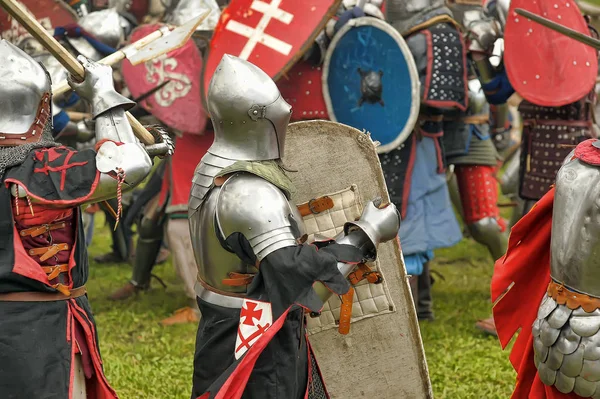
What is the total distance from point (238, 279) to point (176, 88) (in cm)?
279

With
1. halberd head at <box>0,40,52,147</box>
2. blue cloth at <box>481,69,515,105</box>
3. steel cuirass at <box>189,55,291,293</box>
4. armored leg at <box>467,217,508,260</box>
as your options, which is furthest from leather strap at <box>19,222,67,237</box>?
armored leg at <box>467,217,508,260</box>

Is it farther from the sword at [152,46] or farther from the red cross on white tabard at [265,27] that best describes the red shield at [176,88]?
the sword at [152,46]

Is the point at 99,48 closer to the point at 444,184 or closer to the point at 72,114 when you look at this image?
the point at 72,114

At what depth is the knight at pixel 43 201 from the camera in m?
2.77

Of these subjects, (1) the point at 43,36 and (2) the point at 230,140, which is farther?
(2) the point at 230,140

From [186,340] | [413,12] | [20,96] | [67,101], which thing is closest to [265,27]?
[413,12]

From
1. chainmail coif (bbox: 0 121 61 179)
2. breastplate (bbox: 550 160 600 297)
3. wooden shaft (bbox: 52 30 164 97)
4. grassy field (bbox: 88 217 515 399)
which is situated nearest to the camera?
breastplate (bbox: 550 160 600 297)

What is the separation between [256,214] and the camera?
2.71m

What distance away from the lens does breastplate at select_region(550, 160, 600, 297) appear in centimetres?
269

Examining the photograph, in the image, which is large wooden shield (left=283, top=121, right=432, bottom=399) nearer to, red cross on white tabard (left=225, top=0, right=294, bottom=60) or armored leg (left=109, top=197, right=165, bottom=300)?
red cross on white tabard (left=225, top=0, right=294, bottom=60)

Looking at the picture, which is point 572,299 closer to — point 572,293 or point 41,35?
point 572,293

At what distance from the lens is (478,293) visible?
6.36 meters

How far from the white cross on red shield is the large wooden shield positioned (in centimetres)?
64

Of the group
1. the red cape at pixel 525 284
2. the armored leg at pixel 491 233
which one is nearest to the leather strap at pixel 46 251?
the red cape at pixel 525 284
